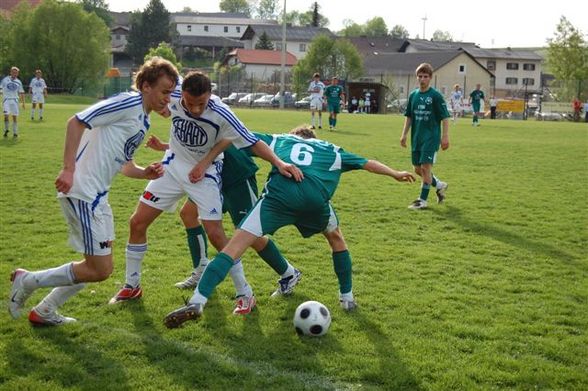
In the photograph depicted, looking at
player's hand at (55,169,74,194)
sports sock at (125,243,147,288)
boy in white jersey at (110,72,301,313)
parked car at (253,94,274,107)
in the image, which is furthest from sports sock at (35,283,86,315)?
parked car at (253,94,274,107)

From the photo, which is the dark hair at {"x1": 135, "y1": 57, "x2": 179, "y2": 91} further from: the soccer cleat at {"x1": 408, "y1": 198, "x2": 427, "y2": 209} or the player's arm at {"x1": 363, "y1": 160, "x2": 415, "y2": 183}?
the soccer cleat at {"x1": 408, "y1": 198, "x2": 427, "y2": 209}

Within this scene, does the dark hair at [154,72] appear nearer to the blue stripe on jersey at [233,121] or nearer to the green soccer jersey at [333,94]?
the blue stripe on jersey at [233,121]

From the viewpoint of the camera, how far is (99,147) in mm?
4703

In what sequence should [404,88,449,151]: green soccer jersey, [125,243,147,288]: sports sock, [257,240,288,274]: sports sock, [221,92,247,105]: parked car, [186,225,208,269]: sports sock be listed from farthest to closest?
1. [221,92,247,105]: parked car
2. [404,88,449,151]: green soccer jersey
3. [186,225,208,269]: sports sock
4. [257,240,288,274]: sports sock
5. [125,243,147,288]: sports sock

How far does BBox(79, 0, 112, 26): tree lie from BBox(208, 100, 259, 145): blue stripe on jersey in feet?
351

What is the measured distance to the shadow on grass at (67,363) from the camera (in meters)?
4.11

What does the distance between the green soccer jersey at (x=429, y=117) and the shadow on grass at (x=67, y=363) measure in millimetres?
6786

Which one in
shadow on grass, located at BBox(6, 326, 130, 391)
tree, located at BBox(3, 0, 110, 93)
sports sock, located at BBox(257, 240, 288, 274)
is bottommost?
shadow on grass, located at BBox(6, 326, 130, 391)

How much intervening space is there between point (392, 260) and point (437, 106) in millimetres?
3927

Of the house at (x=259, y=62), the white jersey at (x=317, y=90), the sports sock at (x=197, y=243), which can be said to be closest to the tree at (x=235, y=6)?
the house at (x=259, y=62)

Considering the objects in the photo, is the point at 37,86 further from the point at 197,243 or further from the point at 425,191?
the point at 197,243

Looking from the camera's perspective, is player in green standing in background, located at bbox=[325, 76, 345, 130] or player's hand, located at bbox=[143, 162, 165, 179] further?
player in green standing in background, located at bbox=[325, 76, 345, 130]

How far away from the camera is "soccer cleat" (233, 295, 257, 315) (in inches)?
211

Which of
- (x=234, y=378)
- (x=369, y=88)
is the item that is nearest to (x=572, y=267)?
(x=234, y=378)
